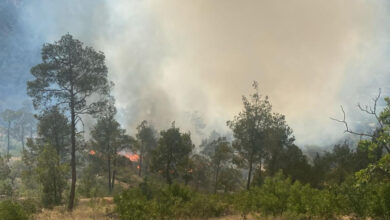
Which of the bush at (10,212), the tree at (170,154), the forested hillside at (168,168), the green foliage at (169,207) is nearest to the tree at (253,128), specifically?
the forested hillside at (168,168)

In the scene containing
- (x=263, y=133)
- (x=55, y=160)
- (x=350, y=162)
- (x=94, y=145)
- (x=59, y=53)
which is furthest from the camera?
(x=94, y=145)

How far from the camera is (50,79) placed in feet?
53.1

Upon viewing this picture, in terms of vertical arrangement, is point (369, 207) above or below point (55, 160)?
below

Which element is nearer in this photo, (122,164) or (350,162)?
(350,162)

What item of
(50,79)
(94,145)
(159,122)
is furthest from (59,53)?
(159,122)

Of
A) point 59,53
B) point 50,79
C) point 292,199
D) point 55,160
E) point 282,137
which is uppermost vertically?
point 59,53

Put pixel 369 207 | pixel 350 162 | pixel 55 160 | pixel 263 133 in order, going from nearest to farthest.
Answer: pixel 369 207
pixel 55 160
pixel 263 133
pixel 350 162

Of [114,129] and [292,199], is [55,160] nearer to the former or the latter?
[292,199]

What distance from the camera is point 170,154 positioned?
30953mm

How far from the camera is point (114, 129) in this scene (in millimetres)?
37938

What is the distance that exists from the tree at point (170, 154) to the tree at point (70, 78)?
14498 mm

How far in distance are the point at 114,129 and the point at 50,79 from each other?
2258cm

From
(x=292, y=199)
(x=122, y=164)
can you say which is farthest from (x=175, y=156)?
(x=292, y=199)

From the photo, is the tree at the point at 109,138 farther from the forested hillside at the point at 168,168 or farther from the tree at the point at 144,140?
the tree at the point at 144,140
